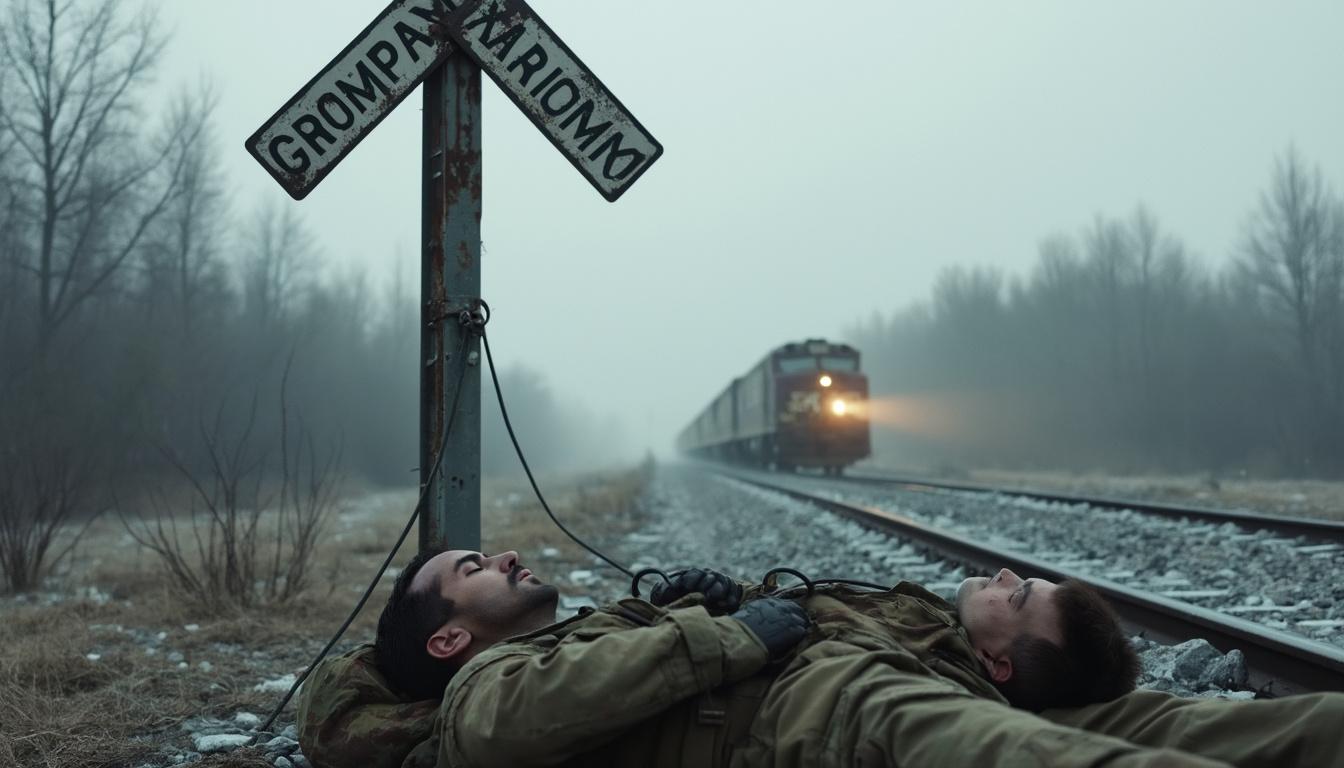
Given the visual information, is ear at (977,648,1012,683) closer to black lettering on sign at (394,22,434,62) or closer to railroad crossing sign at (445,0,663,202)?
railroad crossing sign at (445,0,663,202)

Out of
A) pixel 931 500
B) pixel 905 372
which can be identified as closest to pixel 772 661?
pixel 931 500

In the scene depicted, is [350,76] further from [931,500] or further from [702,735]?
[931,500]

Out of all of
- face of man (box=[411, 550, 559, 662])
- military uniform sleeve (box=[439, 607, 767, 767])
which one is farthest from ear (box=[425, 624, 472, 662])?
military uniform sleeve (box=[439, 607, 767, 767])

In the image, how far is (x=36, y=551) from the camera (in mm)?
7098

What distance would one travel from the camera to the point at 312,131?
122 inches

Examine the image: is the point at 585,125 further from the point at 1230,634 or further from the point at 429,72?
the point at 1230,634

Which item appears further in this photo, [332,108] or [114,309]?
[114,309]

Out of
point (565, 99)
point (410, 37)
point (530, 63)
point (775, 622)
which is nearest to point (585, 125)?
point (565, 99)

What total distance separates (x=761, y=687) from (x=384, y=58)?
2387 mm

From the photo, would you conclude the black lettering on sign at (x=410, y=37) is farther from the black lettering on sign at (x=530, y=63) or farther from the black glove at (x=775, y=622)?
the black glove at (x=775, y=622)

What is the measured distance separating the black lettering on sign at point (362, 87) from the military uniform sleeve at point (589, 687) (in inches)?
80.4

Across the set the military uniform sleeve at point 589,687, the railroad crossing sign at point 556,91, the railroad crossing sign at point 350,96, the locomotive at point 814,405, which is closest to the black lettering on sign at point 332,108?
the railroad crossing sign at point 350,96

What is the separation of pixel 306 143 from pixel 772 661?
2246 mm

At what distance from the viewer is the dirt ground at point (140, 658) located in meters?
2.83
